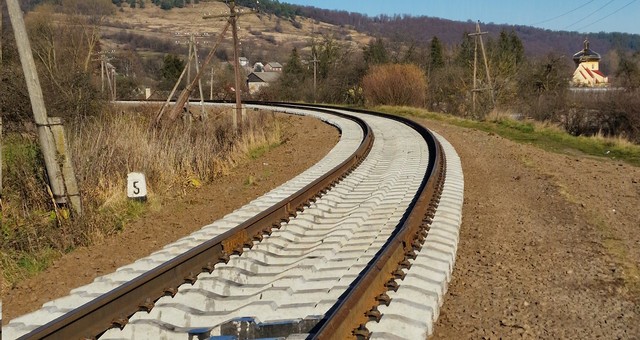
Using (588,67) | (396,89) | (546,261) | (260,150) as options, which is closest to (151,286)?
(546,261)

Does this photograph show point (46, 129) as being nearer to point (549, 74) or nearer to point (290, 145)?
point (290, 145)

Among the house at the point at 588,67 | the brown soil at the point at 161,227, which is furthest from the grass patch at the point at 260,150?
the house at the point at 588,67

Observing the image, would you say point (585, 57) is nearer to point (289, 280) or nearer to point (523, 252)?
point (523, 252)

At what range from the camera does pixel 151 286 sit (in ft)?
16.2

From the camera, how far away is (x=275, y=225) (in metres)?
7.36

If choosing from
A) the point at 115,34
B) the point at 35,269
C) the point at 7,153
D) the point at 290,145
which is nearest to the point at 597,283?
the point at 35,269

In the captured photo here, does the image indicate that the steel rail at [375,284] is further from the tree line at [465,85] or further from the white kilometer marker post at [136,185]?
the tree line at [465,85]

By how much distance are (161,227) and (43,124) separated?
87.6 inches

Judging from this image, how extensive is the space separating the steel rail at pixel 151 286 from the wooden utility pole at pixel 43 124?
10.1ft

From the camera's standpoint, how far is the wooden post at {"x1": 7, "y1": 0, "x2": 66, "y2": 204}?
26.8 ft

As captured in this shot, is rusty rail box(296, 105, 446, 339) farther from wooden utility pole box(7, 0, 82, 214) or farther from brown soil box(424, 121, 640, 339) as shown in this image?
wooden utility pole box(7, 0, 82, 214)

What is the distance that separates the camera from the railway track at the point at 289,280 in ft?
13.8

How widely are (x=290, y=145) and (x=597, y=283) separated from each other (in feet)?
43.9

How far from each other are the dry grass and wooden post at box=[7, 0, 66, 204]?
1.64ft
